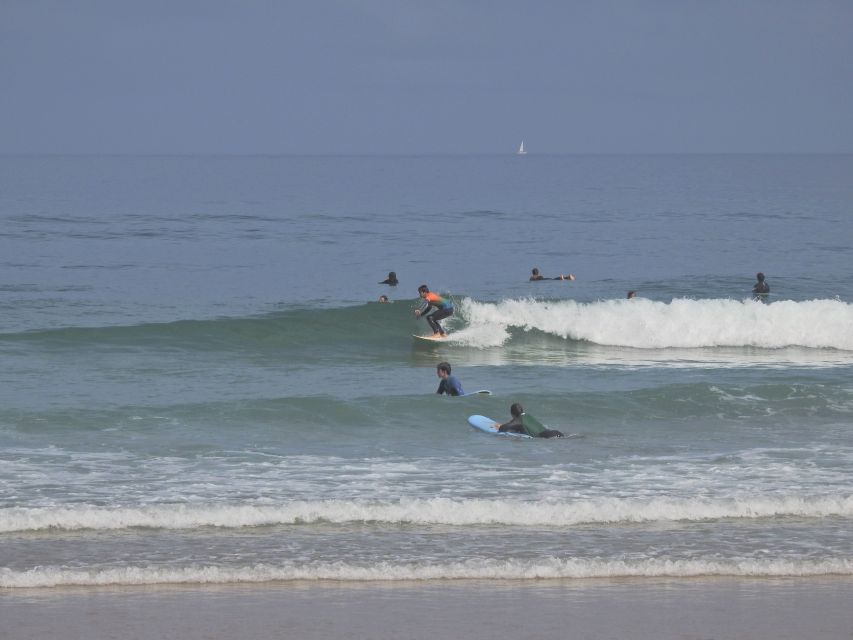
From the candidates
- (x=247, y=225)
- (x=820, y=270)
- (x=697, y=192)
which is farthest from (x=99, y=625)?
(x=697, y=192)

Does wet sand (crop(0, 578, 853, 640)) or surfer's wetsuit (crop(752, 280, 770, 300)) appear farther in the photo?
surfer's wetsuit (crop(752, 280, 770, 300))

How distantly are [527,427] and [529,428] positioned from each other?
5 centimetres

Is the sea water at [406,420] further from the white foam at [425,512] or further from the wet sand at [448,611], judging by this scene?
the wet sand at [448,611]

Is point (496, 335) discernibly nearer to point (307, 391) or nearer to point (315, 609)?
point (307, 391)

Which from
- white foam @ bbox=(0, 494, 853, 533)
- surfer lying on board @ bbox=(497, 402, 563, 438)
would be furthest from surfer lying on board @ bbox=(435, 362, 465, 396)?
white foam @ bbox=(0, 494, 853, 533)

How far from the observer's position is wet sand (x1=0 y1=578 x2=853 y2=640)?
9469 millimetres

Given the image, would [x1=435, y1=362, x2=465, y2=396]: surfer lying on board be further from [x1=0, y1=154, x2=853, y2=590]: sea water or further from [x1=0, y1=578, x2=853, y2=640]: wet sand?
[x1=0, y1=578, x2=853, y2=640]: wet sand

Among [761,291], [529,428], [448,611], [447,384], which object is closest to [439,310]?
[447,384]

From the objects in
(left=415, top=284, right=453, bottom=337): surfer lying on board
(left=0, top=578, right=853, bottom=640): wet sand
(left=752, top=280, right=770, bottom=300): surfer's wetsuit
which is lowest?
(left=0, top=578, right=853, bottom=640): wet sand

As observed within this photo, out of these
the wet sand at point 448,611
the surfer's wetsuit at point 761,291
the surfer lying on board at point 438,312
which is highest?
the surfer's wetsuit at point 761,291

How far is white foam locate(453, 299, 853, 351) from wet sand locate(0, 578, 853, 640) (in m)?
17.3

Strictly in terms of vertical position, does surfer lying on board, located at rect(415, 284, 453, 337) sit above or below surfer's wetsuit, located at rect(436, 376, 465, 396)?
above

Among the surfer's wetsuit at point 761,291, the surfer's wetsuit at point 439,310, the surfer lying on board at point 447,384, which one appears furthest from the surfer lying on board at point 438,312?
the surfer's wetsuit at point 761,291

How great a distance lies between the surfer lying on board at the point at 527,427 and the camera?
17297 mm
